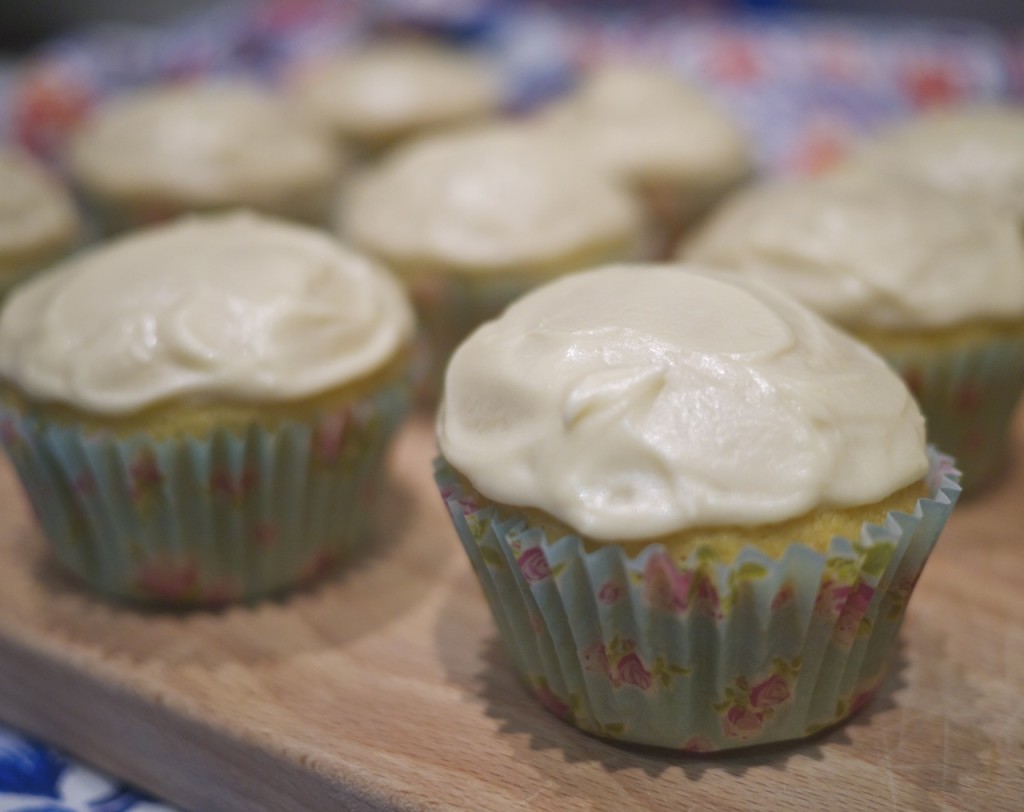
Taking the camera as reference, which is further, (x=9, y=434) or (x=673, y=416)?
(x=9, y=434)

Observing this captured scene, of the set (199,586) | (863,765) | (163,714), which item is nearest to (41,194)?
(199,586)

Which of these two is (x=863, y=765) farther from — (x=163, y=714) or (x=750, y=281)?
(x=163, y=714)

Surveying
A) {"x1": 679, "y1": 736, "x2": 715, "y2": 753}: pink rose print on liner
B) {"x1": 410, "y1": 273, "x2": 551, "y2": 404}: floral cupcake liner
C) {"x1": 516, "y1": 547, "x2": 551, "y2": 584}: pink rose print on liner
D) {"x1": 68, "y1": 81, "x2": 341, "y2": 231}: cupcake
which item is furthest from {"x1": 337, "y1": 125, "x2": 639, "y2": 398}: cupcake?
{"x1": 679, "y1": 736, "x2": 715, "y2": 753}: pink rose print on liner

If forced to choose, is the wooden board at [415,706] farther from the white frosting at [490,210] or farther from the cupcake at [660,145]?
the cupcake at [660,145]

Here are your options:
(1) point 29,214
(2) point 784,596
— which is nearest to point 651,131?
(1) point 29,214

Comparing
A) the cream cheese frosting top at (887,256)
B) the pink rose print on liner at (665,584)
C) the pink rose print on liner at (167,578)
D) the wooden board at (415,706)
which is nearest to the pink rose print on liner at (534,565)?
the pink rose print on liner at (665,584)

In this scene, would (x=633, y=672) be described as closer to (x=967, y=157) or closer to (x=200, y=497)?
(x=200, y=497)
